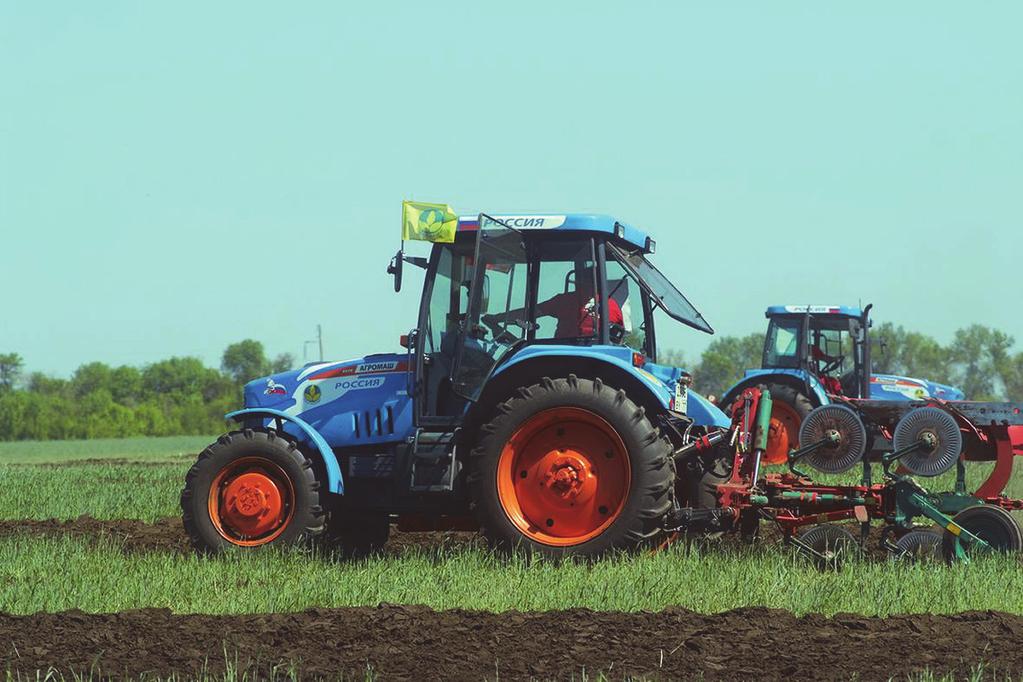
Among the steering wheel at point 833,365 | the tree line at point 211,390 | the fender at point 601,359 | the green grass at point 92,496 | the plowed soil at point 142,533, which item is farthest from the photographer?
the tree line at point 211,390

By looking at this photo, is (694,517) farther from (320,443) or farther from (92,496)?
(92,496)

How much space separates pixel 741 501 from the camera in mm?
9180

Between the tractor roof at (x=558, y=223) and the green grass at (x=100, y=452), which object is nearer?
the tractor roof at (x=558, y=223)

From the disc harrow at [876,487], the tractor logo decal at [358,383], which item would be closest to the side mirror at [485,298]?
the tractor logo decal at [358,383]

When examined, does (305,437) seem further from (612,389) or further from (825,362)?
(825,362)

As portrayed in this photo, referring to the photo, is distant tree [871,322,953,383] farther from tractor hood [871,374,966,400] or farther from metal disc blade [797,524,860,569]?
metal disc blade [797,524,860,569]

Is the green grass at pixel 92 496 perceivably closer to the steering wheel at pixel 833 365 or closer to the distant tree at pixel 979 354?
the steering wheel at pixel 833 365

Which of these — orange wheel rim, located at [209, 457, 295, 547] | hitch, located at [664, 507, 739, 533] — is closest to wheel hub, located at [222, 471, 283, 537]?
orange wheel rim, located at [209, 457, 295, 547]

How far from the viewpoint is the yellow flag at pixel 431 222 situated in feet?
29.6

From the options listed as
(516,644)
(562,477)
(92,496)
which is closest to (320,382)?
(562,477)

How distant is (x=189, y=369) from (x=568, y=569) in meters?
103

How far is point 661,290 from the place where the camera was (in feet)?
30.9

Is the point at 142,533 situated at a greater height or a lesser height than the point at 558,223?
lesser

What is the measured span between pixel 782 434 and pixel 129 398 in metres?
88.1
